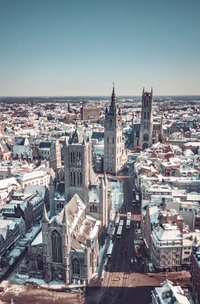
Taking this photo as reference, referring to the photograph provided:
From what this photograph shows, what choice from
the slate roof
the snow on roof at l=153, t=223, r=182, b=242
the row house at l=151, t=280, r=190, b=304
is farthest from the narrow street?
the slate roof

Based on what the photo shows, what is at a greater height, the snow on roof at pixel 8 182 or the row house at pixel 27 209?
the snow on roof at pixel 8 182

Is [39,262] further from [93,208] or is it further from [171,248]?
[171,248]

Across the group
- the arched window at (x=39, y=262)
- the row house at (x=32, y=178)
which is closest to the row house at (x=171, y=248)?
the arched window at (x=39, y=262)

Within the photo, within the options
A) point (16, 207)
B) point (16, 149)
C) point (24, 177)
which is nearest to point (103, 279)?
point (16, 207)

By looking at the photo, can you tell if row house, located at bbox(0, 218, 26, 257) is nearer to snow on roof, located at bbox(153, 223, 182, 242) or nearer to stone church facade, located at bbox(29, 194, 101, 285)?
stone church facade, located at bbox(29, 194, 101, 285)

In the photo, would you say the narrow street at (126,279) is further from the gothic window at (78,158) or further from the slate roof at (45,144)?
the slate roof at (45,144)

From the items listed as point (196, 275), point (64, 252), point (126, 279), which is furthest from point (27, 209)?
point (196, 275)
